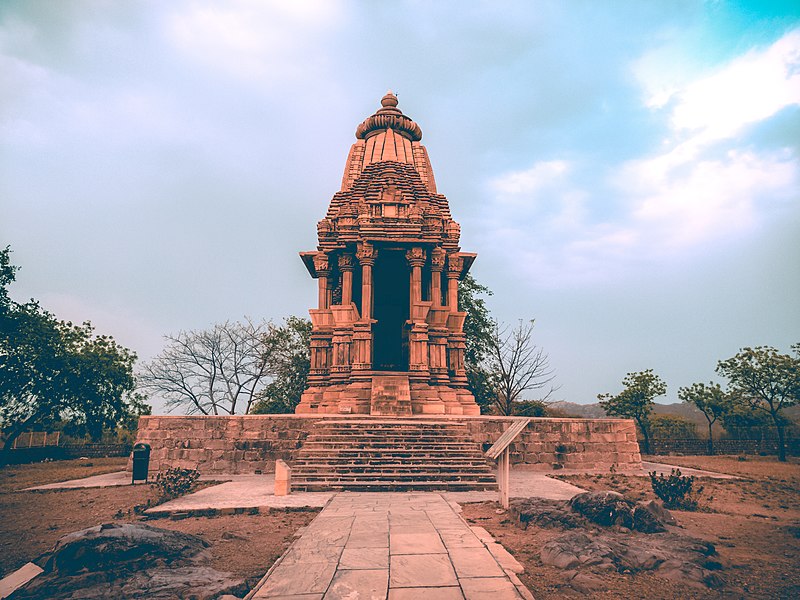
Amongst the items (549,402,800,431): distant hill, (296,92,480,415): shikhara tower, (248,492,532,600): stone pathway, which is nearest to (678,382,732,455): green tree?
(296,92,480,415): shikhara tower

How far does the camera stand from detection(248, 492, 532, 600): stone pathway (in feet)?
15.1

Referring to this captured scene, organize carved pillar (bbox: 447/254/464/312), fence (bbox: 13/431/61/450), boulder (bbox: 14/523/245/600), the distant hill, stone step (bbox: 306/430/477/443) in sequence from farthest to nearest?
the distant hill → fence (bbox: 13/431/61/450) → carved pillar (bbox: 447/254/464/312) → stone step (bbox: 306/430/477/443) → boulder (bbox: 14/523/245/600)

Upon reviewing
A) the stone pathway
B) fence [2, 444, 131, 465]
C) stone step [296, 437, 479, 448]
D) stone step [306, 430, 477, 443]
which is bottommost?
fence [2, 444, 131, 465]

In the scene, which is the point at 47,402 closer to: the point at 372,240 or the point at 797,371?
the point at 372,240

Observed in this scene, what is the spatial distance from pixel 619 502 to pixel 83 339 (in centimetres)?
2387

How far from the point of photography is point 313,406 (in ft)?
63.8

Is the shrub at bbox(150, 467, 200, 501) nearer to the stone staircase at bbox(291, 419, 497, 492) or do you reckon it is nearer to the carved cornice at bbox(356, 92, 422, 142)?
the stone staircase at bbox(291, 419, 497, 492)

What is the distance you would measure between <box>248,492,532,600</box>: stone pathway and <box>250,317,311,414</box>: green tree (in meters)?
23.6

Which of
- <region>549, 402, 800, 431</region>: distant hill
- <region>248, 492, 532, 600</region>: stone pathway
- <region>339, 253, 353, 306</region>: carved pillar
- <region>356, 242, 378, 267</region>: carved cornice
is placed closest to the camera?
<region>248, 492, 532, 600</region>: stone pathway

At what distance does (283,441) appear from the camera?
48.4 ft

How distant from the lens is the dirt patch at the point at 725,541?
5055 mm

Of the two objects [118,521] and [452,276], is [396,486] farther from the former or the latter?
[452,276]

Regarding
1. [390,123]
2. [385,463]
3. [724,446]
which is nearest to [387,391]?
[385,463]

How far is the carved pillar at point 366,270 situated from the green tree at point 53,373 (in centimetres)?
1249
